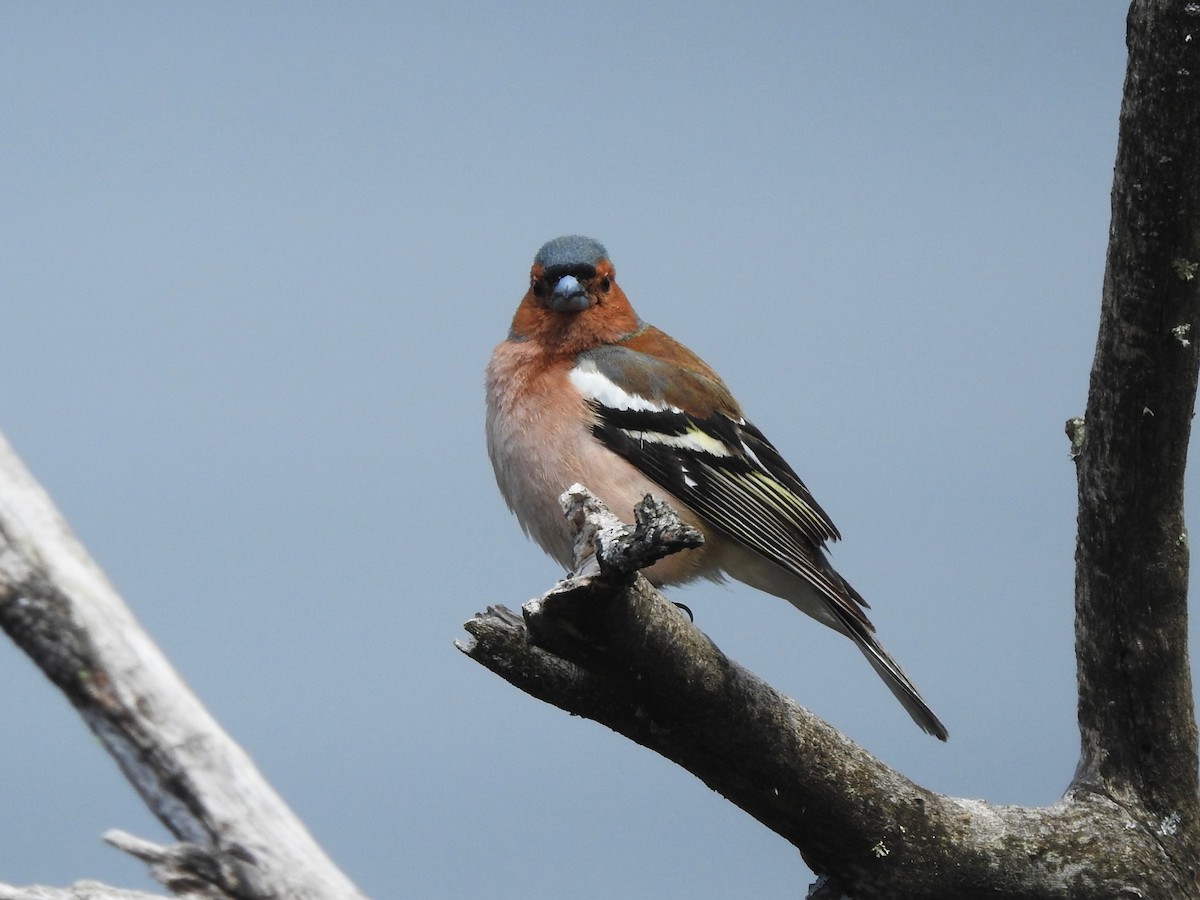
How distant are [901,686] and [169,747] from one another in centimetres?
268

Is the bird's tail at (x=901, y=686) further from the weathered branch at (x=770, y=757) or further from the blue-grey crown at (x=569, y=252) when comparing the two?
the blue-grey crown at (x=569, y=252)

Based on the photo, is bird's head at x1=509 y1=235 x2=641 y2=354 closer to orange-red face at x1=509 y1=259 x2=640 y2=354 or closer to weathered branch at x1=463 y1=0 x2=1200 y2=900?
orange-red face at x1=509 y1=259 x2=640 y2=354

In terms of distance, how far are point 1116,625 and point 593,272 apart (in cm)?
208

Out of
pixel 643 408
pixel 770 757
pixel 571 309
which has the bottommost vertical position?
pixel 770 757

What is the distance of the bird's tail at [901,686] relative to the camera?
444 cm

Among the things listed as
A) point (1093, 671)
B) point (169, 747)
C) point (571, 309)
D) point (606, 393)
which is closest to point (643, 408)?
point (606, 393)

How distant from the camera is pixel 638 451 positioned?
4605mm

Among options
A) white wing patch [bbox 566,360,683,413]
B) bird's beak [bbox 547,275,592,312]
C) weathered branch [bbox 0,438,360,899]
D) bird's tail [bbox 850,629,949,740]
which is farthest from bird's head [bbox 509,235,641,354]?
weathered branch [bbox 0,438,360,899]

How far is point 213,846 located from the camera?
2.36 meters

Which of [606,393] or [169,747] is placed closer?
[169,747]

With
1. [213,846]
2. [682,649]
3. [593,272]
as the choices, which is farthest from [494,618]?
[593,272]

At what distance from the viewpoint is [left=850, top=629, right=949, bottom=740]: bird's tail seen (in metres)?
4.44

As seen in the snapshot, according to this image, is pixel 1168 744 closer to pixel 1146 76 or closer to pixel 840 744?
pixel 840 744

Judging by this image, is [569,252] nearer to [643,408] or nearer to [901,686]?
[643,408]
